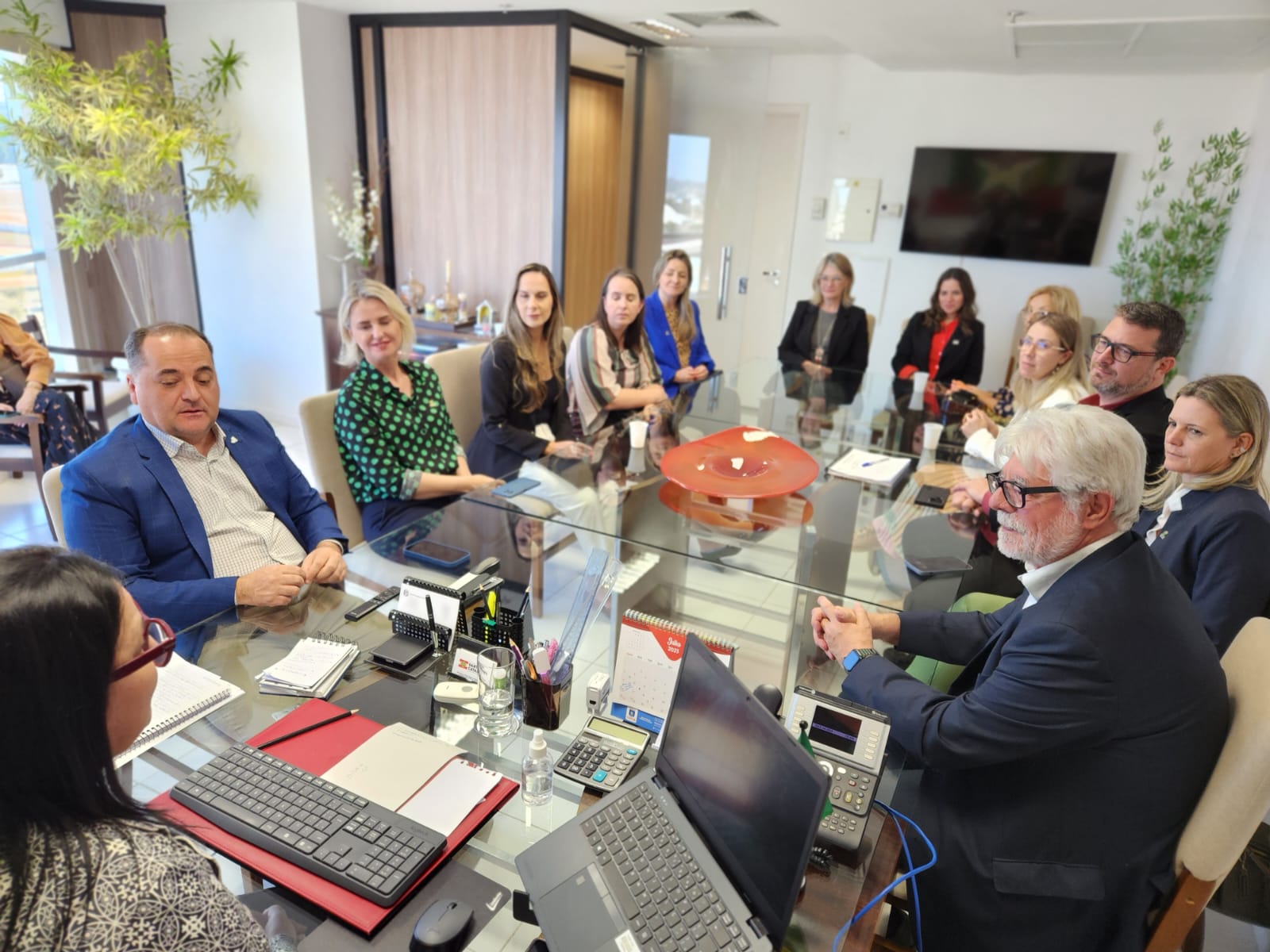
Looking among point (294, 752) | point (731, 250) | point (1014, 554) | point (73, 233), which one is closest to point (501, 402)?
point (294, 752)

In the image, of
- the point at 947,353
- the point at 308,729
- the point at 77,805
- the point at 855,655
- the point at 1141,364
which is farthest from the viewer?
the point at 947,353

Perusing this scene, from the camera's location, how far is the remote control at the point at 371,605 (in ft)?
5.72

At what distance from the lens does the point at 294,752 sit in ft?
4.32

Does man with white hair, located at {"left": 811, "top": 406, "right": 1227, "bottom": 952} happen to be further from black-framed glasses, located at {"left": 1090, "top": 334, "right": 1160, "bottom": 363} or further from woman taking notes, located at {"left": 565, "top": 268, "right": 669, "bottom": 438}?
woman taking notes, located at {"left": 565, "top": 268, "right": 669, "bottom": 438}

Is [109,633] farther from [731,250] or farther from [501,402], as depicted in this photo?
[731,250]

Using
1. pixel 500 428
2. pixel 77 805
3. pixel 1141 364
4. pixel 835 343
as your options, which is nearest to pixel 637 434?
pixel 500 428

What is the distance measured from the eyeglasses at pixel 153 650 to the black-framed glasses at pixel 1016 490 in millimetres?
1270

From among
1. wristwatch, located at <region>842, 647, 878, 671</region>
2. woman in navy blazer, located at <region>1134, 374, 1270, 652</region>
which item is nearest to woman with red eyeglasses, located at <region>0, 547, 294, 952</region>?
wristwatch, located at <region>842, 647, 878, 671</region>

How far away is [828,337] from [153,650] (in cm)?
390

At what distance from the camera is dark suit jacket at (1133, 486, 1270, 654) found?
1.73m

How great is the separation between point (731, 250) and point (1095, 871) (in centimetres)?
545

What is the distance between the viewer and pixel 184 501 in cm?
187

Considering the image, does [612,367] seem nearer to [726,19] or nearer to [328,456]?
[328,456]

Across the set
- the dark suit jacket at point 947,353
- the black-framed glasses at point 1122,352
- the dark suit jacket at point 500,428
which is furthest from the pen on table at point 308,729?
the dark suit jacket at point 947,353
